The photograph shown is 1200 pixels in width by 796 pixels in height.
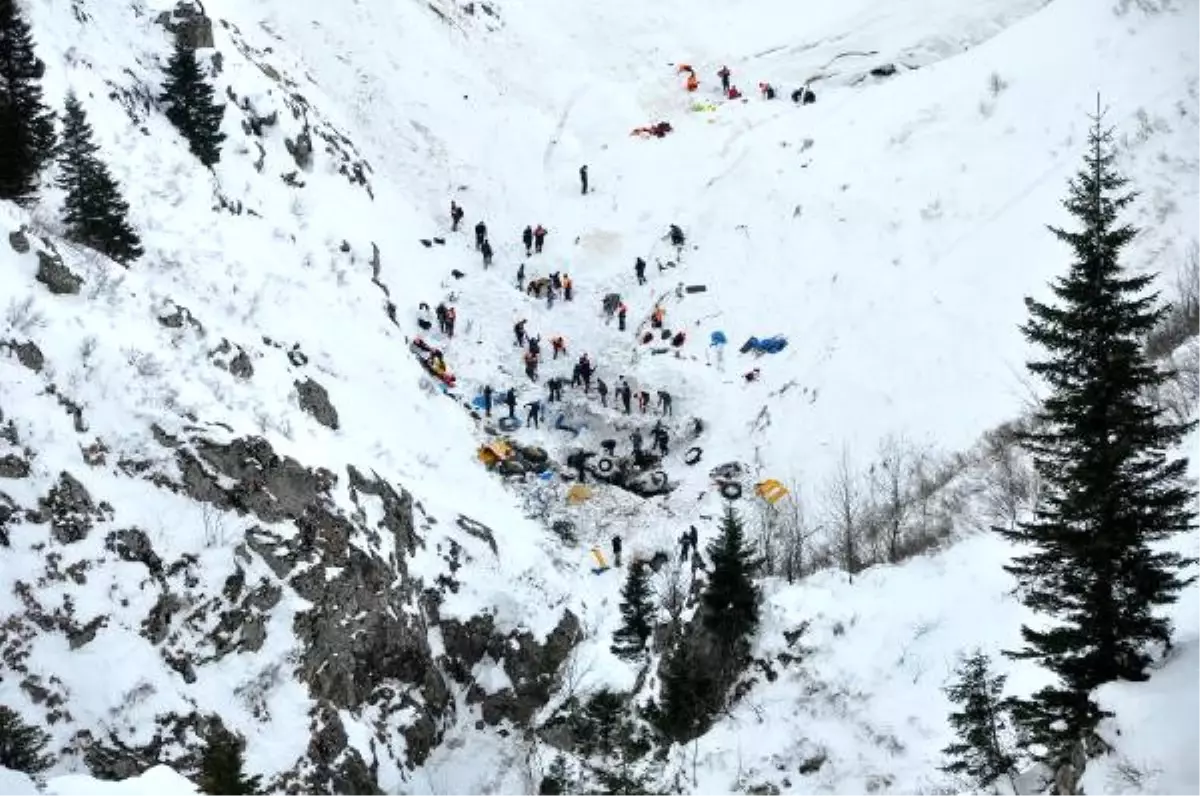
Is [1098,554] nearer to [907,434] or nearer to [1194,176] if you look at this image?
[907,434]

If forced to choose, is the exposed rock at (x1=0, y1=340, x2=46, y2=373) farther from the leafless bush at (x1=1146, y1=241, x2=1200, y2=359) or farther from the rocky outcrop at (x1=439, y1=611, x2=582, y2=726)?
the leafless bush at (x1=1146, y1=241, x2=1200, y2=359)

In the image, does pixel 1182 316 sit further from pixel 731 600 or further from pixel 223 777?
pixel 223 777

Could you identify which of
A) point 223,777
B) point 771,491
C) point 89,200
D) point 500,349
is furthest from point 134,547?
point 500,349

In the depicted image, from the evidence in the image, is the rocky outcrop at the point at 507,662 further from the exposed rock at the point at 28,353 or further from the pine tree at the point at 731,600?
the exposed rock at the point at 28,353

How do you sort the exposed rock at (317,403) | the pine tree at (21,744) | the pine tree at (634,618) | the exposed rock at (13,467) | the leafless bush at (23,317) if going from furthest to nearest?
the exposed rock at (317,403)
the pine tree at (634,618)
the leafless bush at (23,317)
the exposed rock at (13,467)
the pine tree at (21,744)

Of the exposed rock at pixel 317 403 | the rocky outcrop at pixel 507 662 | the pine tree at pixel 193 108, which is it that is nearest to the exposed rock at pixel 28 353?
the exposed rock at pixel 317 403

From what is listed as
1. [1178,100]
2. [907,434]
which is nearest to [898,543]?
[907,434]
